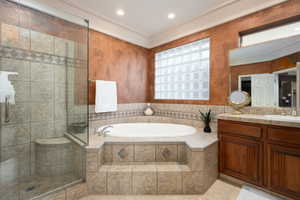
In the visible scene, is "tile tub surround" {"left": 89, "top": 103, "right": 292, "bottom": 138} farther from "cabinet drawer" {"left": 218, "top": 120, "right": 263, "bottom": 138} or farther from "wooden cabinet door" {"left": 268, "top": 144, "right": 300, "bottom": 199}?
"wooden cabinet door" {"left": 268, "top": 144, "right": 300, "bottom": 199}

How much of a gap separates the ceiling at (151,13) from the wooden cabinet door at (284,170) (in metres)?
Result: 1.90

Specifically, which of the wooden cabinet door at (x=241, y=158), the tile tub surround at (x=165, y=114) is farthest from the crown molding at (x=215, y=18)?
the wooden cabinet door at (x=241, y=158)

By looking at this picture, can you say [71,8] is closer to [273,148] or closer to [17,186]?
[17,186]

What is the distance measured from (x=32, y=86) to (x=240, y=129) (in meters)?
2.75

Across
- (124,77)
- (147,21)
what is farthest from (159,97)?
(147,21)

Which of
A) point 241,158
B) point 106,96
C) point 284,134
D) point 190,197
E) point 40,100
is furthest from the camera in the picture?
point 106,96

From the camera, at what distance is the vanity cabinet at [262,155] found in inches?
53.3

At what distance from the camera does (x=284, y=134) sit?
1.39 meters

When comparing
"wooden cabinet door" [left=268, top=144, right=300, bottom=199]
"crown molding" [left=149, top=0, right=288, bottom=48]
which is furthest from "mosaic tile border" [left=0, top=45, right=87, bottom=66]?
"wooden cabinet door" [left=268, top=144, right=300, bottom=199]

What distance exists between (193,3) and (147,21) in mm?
906

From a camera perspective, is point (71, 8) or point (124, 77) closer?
point (71, 8)

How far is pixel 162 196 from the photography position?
59.9 inches

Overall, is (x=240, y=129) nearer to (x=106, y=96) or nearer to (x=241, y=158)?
(x=241, y=158)

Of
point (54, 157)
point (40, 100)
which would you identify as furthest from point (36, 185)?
point (40, 100)
